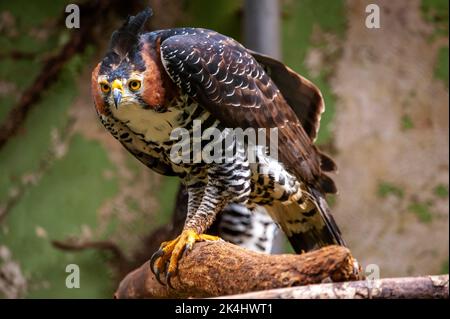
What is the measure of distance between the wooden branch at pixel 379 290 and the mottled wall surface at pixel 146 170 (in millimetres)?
2415

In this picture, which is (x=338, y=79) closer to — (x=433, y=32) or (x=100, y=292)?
(x=433, y=32)

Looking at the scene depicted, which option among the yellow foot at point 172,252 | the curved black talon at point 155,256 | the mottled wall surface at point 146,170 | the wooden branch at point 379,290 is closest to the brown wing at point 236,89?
the yellow foot at point 172,252

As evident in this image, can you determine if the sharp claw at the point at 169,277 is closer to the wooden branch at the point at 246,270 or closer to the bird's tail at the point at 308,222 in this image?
the wooden branch at the point at 246,270

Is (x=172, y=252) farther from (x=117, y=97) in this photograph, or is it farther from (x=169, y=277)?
(x=117, y=97)

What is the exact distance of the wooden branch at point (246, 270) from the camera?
70.1 inches

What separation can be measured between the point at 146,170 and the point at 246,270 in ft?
7.61

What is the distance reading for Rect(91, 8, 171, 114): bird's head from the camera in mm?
2074

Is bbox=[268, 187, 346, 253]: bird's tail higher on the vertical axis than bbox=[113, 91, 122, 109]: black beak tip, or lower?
lower

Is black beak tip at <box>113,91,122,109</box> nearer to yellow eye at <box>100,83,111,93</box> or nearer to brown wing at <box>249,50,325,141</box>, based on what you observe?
yellow eye at <box>100,83,111,93</box>

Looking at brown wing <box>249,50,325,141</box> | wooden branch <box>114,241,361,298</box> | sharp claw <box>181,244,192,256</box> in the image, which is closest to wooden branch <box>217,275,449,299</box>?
wooden branch <box>114,241,361,298</box>

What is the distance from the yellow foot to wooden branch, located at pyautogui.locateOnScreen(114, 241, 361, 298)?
0.07 feet

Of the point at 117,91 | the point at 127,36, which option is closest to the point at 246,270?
the point at 117,91

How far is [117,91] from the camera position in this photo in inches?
80.7
